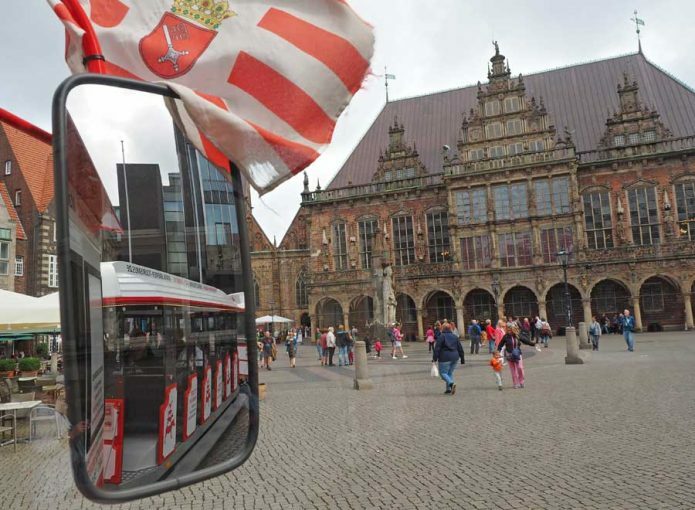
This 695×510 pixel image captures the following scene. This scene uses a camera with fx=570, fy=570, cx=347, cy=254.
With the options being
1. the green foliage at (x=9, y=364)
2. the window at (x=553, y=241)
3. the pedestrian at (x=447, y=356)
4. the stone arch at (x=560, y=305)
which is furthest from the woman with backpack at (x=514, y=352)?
the stone arch at (x=560, y=305)

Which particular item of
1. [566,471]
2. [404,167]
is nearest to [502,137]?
[404,167]

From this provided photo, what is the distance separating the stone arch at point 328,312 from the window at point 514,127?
1569 centimetres

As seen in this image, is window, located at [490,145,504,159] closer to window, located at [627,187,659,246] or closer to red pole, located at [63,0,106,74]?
window, located at [627,187,659,246]

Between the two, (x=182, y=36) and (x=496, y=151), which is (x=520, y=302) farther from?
(x=182, y=36)

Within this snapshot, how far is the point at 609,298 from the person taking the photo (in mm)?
33969

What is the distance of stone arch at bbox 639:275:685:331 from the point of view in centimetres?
3238

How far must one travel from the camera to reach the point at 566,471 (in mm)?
5309

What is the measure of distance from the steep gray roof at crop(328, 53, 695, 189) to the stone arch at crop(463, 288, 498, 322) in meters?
9.70

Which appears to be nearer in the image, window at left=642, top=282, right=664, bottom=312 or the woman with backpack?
the woman with backpack

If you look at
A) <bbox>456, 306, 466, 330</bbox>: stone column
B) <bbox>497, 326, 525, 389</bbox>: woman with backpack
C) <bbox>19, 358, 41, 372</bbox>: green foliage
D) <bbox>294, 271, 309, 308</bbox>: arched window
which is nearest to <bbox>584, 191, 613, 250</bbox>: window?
<bbox>456, 306, 466, 330</bbox>: stone column

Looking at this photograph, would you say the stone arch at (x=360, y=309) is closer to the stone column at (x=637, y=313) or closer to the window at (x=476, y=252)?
the window at (x=476, y=252)

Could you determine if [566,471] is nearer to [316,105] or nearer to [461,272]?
[316,105]

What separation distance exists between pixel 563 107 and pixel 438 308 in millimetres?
16743

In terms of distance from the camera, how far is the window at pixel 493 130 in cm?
3550
